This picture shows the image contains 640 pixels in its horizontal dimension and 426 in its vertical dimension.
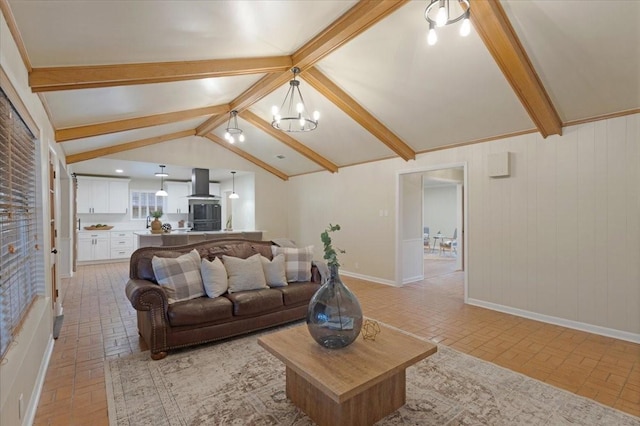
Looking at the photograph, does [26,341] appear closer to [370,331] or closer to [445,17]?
[370,331]

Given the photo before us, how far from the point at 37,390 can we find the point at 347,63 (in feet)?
13.3

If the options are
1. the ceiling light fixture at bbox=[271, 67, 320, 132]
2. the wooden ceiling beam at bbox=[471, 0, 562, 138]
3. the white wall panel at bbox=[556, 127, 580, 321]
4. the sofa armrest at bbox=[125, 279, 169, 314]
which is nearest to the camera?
the wooden ceiling beam at bbox=[471, 0, 562, 138]

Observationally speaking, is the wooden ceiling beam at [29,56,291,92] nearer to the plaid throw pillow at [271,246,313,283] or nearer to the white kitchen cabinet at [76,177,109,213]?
the plaid throw pillow at [271,246,313,283]

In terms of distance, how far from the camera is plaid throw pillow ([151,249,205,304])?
10.1 ft

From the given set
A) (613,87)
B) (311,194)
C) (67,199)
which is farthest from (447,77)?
(67,199)

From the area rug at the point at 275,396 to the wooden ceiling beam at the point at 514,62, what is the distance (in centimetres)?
270

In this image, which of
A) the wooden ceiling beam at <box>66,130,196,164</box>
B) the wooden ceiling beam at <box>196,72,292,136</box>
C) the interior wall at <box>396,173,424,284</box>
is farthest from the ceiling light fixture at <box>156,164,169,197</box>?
the interior wall at <box>396,173,424,284</box>

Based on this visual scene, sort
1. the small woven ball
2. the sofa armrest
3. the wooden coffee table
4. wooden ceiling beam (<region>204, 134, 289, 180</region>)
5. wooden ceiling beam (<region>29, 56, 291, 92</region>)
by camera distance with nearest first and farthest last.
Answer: the wooden coffee table
the small woven ball
wooden ceiling beam (<region>29, 56, 291, 92</region>)
the sofa armrest
wooden ceiling beam (<region>204, 134, 289, 180</region>)

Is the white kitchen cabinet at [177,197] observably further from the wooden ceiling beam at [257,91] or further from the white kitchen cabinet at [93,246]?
the wooden ceiling beam at [257,91]

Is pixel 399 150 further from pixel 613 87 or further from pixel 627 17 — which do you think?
pixel 627 17

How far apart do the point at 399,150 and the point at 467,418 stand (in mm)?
3974

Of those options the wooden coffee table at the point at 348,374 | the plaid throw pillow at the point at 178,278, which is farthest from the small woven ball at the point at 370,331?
the plaid throw pillow at the point at 178,278

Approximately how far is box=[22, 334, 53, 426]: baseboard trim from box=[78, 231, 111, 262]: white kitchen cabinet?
595cm

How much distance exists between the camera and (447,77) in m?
3.46
